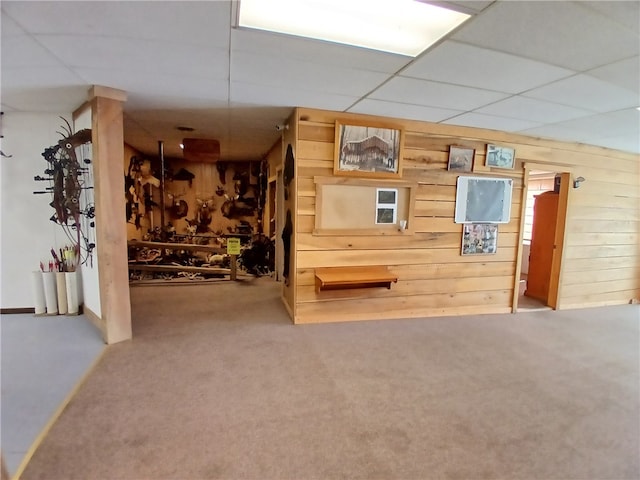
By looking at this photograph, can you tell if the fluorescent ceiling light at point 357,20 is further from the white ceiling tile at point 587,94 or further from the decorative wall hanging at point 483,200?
the decorative wall hanging at point 483,200

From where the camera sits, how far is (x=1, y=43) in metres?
1.96

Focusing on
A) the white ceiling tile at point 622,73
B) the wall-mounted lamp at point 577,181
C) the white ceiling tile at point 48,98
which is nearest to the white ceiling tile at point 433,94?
the white ceiling tile at point 622,73

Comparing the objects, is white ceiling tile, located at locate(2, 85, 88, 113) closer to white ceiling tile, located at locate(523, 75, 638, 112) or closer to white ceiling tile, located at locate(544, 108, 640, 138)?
white ceiling tile, located at locate(523, 75, 638, 112)

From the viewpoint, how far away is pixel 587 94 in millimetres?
2602

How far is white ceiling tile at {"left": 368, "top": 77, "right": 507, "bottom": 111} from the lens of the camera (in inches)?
101

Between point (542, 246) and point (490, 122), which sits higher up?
point (490, 122)

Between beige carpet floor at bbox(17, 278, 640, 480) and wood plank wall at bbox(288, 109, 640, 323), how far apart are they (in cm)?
50

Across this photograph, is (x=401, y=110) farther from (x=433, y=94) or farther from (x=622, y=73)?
(x=622, y=73)

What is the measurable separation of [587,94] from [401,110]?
1.51 meters

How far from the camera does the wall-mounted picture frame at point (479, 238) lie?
13.3 ft

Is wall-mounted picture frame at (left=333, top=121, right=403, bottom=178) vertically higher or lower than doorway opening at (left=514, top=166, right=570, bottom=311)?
higher

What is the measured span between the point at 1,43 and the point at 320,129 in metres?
2.43

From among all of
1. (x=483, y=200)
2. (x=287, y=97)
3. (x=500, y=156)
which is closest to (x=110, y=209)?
(x=287, y=97)

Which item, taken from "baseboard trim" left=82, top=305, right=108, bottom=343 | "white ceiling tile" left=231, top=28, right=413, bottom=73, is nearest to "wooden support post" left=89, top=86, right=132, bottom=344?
"baseboard trim" left=82, top=305, right=108, bottom=343
